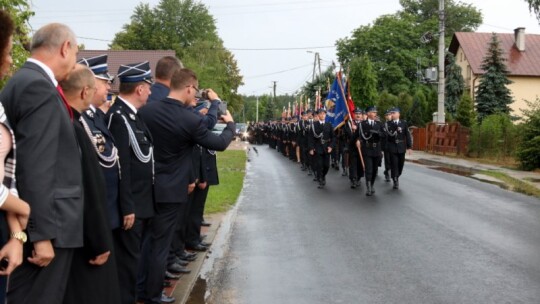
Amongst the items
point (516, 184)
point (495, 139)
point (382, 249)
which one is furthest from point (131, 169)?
point (495, 139)

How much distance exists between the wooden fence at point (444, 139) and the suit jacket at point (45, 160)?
26.9 metres

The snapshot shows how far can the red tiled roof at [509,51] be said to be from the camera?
53562mm

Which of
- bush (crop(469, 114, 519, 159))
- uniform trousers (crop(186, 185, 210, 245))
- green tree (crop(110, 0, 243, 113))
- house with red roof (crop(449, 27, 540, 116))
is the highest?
green tree (crop(110, 0, 243, 113))

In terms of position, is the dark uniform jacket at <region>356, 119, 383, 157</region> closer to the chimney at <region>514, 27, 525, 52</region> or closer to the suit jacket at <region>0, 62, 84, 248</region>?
the suit jacket at <region>0, 62, 84, 248</region>

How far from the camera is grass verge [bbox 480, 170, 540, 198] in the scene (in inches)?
578

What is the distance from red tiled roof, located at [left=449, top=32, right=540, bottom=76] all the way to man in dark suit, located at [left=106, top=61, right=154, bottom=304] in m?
51.3

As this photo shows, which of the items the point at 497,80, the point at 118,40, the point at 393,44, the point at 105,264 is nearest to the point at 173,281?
the point at 105,264

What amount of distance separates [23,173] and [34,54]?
662mm

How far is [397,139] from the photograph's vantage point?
1558 cm

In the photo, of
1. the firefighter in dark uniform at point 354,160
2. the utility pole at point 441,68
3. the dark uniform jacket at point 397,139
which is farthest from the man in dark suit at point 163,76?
the utility pole at point 441,68

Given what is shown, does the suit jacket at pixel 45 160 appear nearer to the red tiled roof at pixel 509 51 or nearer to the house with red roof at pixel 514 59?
the house with red roof at pixel 514 59

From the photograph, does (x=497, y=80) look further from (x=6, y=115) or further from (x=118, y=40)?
(x=118, y=40)

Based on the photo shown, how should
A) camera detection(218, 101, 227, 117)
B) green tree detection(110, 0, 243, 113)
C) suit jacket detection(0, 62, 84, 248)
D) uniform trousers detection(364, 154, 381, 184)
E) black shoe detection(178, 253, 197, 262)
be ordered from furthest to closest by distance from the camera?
green tree detection(110, 0, 243, 113) < uniform trousers detection(364, 154, 381, 184) < black shoe detection(178, 253, 197, 262) < camera detection(218, 101, 227, 117) < suit jacket detection(0, 62, 84, 248)

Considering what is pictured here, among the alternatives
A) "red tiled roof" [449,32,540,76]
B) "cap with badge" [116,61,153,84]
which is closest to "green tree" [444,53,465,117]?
"red tiled roof" [449,32,540,76]
